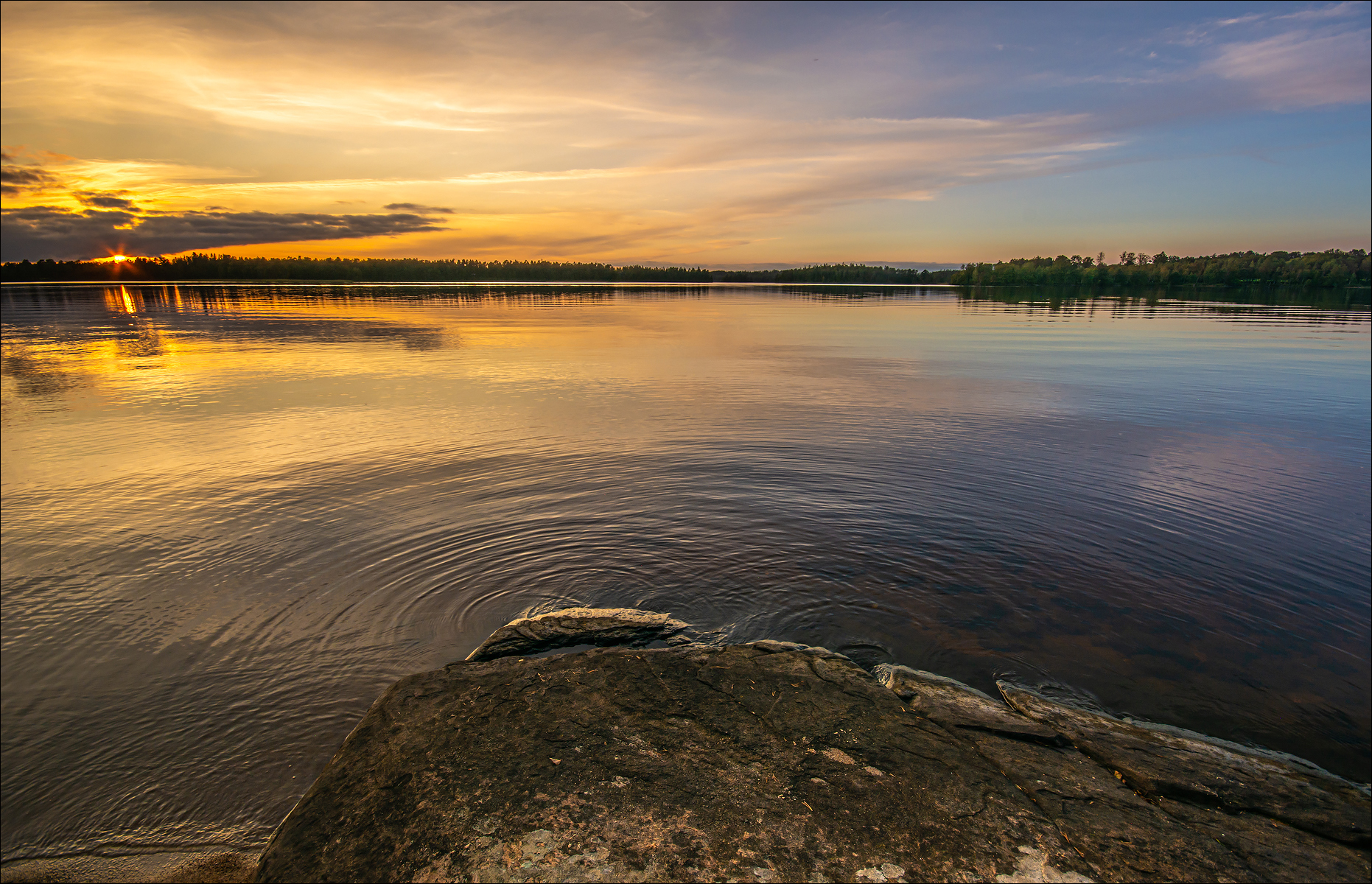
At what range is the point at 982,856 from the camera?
3.86m

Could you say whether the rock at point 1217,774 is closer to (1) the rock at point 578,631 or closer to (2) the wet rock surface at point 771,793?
(2) the wet rock surface at point 771,793

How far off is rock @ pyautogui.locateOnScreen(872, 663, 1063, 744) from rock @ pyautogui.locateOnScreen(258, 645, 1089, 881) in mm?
283

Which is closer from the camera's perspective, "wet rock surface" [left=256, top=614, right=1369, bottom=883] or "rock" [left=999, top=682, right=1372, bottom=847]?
"wet rock surface" [left=256, top=614, right=1369, bottom=883]

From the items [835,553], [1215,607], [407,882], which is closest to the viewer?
[407,882]

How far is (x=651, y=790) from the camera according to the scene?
4.32 metres

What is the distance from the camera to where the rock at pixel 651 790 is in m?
Answer: 3.77

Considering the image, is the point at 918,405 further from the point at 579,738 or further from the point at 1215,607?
the point at 579,738

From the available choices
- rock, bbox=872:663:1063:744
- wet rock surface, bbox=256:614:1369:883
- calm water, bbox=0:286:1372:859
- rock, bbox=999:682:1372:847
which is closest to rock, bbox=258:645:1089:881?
wet rock surface, bbox=256:614:1369:883

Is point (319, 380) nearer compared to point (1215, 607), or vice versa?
point (1215, 607)

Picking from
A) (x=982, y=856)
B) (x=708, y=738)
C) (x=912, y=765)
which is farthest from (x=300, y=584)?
(x=982, y=856)

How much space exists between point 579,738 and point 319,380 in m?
22.2

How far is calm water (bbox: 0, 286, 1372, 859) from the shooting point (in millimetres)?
6062

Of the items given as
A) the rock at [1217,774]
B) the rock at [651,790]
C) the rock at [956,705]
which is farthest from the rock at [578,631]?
the rock at [1217,774]

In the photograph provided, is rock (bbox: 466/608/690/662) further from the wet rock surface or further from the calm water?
the wet rock surface
